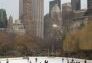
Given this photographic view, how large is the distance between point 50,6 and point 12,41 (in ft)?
132

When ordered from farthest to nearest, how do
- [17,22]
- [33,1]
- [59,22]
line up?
[33,1], [17,22], [59,22]

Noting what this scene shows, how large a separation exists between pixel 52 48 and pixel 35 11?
30078 mm

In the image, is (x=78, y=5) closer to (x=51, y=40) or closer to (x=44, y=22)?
(x=44, y=22)

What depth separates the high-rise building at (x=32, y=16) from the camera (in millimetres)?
70425

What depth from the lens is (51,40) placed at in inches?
2110

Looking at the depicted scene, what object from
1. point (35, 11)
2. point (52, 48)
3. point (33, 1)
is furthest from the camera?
point (33, 1)

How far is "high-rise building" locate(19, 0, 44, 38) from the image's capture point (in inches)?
2773

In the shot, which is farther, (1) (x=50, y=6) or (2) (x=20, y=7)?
(1) (x=50, y=6)

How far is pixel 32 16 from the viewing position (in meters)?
75.6

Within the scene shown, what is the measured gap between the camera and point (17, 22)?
237 feet

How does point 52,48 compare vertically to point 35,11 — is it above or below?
below

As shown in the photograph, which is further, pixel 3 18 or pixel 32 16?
pixel 32 16

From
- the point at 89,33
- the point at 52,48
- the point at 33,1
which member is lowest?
the point at 52,48

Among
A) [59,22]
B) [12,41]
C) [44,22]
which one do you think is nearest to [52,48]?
[12,41]
